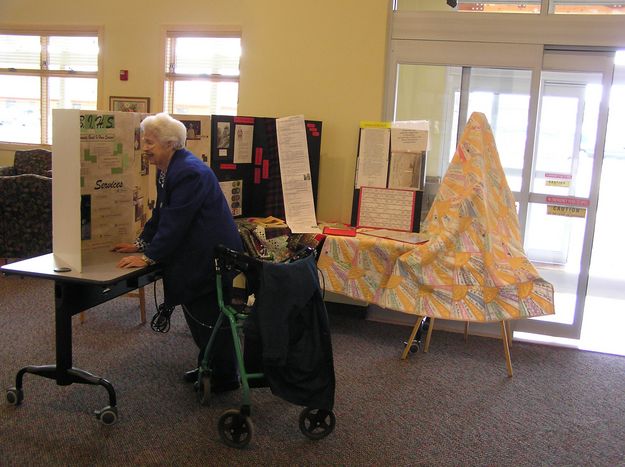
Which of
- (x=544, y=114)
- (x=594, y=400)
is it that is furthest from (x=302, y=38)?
(x=594, y=400)

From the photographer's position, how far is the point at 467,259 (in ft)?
12.3

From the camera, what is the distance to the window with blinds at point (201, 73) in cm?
632

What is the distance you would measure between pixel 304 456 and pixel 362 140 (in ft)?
7.86

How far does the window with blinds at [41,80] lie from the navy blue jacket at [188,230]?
4.34m

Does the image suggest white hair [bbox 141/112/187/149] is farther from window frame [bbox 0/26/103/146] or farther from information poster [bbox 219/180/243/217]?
window frame [bbox 0/26/103/146]

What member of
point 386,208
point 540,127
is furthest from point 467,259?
point 540,127

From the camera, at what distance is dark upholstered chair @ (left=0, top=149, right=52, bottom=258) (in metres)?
5.01

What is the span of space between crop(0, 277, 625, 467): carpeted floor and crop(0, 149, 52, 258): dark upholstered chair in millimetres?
1036

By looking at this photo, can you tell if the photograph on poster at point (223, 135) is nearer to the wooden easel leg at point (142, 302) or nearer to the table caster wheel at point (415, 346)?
the wooden easel leg at point (142, 302)

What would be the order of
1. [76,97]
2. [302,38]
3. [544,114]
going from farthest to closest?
1. [76,97]
2. [302,38]
3. [544,114]

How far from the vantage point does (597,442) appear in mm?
2914

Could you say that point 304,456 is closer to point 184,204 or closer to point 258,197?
→ point 184,204

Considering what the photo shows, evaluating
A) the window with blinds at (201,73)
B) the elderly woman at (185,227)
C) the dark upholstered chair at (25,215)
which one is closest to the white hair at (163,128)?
the elderly woman at (185,227)

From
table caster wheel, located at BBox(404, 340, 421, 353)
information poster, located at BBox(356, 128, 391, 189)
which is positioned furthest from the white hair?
table caster wheel, located at BBox(404, 340, 421, 353)
